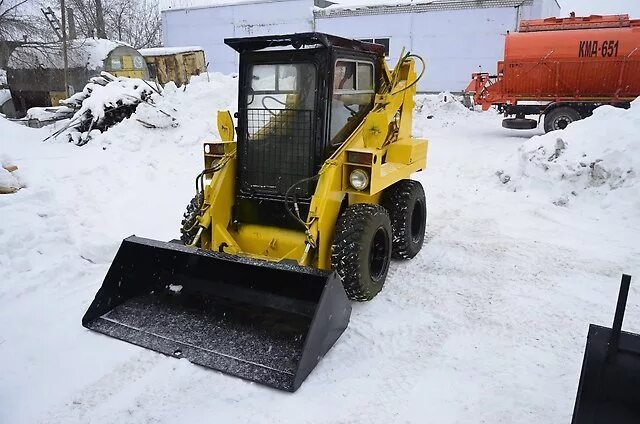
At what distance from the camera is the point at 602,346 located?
210 centimetres

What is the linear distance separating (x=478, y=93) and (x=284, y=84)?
1140 cm

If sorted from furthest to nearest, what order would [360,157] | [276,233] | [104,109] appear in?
[104,109], [276,233], [360,157]

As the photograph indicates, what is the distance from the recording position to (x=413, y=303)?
411cm

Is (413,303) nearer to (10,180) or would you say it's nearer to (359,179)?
(359,179)

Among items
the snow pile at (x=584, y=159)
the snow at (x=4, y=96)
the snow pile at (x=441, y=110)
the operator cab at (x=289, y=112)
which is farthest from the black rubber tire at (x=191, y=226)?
the snow at (x=4, y=96)

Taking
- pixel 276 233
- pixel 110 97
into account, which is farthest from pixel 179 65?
pixel 276 233

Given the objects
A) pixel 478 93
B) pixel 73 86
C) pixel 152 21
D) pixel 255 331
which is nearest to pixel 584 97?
pixel 478 93

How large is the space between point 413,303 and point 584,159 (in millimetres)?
4589

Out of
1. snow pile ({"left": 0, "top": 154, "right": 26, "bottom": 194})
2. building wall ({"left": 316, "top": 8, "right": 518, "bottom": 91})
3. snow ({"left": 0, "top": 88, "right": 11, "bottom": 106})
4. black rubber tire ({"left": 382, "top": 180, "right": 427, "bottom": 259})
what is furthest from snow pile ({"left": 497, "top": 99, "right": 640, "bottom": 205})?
snow ({"left": 0, "top": 88, "right": 11, "bottom": 106})

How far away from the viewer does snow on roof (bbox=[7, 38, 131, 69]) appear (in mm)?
20870

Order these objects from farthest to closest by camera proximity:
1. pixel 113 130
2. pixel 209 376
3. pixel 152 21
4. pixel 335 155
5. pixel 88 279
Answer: pixel 152 21, pixel 113 130, pixel 88 279, pixel 335 155, pixel 209 376

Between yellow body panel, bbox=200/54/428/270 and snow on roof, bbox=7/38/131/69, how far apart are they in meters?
20.6

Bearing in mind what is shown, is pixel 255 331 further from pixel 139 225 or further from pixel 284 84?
pixel 139 225

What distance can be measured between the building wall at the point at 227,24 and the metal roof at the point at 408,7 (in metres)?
1.30
